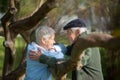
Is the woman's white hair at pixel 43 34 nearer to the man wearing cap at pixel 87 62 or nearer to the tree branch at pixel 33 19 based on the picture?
the man wearing cap at pixel 87 62

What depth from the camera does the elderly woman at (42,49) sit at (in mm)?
2510

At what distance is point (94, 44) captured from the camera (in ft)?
3.09

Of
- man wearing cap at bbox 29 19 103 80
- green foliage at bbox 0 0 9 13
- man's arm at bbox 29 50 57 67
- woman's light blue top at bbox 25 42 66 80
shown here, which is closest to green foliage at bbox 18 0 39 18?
green foliage at bbox 0 0 9 13

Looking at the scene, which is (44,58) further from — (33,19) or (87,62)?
(33,19)

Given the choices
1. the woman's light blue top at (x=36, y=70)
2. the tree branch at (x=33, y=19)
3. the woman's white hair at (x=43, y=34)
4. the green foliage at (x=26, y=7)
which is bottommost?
the woman's light blue top at (x=36, y=70)

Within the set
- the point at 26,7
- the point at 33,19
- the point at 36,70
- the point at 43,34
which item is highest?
the point at 26,7

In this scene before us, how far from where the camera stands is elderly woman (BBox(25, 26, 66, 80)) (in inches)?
98.8

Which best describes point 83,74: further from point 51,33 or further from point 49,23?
point 49,23

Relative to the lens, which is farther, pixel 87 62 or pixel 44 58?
pixel 87 62

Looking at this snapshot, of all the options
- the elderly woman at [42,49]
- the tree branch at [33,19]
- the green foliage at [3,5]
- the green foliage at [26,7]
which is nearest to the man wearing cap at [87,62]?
the elderly woman at [42,49]

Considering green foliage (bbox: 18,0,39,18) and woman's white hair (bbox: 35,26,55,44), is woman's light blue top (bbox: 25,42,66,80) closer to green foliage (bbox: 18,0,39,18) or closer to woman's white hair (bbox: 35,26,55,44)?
woman's white hair (bbox: 35,26,55,44)

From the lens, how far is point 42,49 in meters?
2.48

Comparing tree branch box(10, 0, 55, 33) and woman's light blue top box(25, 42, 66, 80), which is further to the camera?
tree branch box(10, 0, 55, 33)

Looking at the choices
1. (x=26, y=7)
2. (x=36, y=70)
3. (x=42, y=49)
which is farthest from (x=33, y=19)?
(x=42, y=49)
